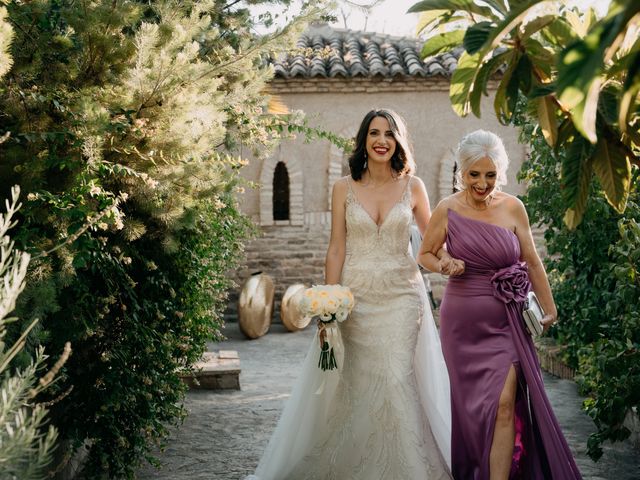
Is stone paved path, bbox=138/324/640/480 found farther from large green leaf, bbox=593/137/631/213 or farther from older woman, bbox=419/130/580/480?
large green leaf, bbox=593/137/631/213

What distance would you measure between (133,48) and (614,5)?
2.88 m

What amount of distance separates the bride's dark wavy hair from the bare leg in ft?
4.85

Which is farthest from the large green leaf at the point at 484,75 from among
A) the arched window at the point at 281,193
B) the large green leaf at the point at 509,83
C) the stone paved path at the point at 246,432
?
the arched window at the point at 281,193

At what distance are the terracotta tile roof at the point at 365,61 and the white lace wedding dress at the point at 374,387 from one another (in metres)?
8.42

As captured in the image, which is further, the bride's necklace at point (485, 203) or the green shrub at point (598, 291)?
the bride's necklace at point (485, 203)

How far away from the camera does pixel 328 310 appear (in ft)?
14.8

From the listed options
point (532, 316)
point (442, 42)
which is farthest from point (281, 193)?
point (442, 42)

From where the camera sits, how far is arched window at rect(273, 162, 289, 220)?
1424 centimetres

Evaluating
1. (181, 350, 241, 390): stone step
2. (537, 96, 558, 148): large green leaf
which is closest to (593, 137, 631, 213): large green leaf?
(537, 96, 558, 148): large green leaf

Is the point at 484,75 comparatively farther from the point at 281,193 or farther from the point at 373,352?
the point at 281,193

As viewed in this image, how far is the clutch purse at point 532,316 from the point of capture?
4.09 metres

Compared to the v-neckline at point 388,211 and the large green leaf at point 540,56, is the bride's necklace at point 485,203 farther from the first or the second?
the large green leaf at point 540,56

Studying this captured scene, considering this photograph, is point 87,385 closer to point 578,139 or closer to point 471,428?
point 471,428

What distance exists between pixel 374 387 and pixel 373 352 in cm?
20
